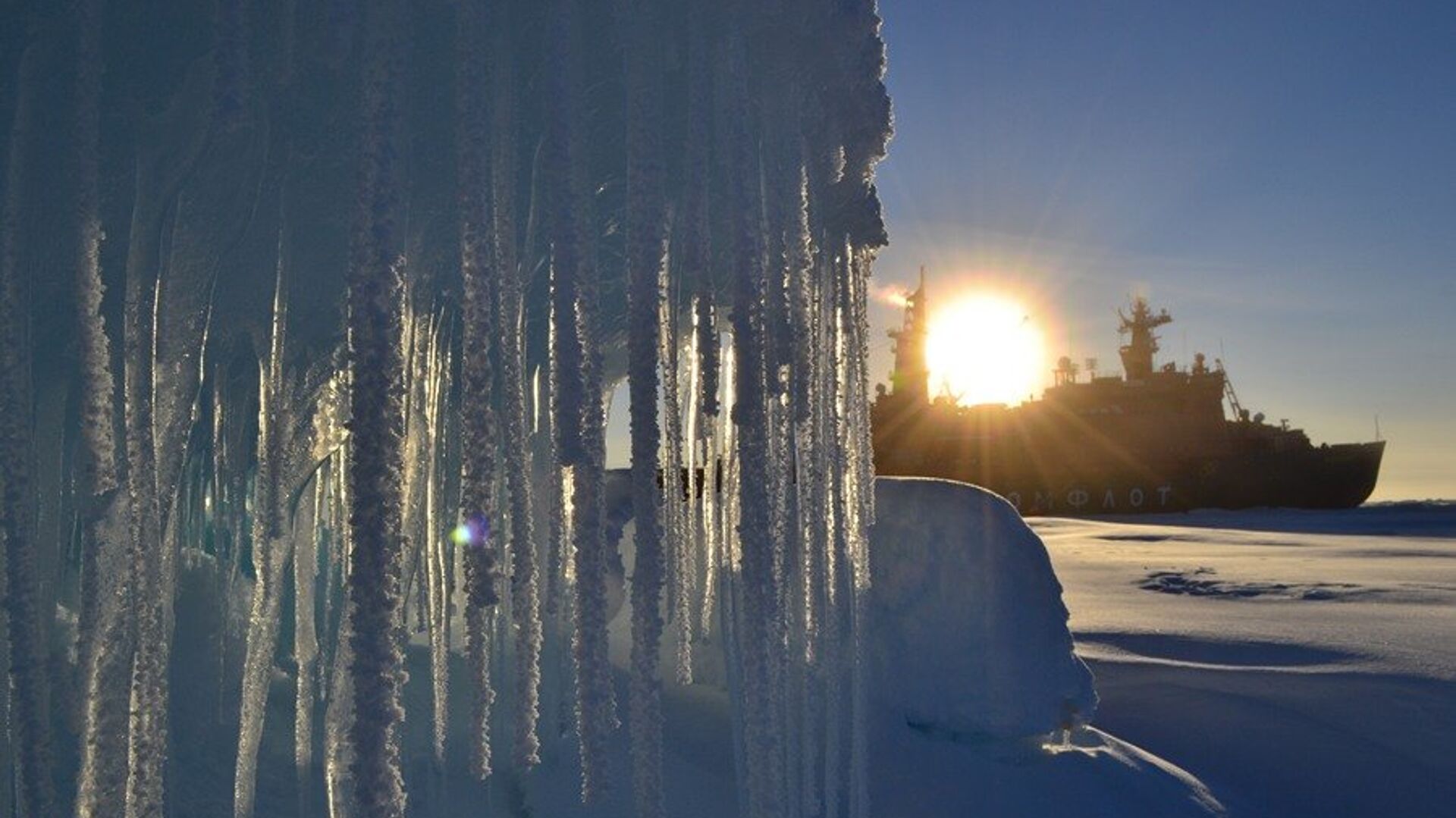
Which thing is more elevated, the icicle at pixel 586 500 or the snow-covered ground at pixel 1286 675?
the icicle at pixel 586 500

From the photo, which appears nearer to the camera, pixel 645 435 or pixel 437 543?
pixel 645 435

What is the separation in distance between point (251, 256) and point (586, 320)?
0.93 metres

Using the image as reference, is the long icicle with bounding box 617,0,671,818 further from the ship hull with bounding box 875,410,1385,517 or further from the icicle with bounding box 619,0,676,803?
the ship hull with bounding box 875,410,1385,517

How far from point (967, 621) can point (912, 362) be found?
31354 millimetres

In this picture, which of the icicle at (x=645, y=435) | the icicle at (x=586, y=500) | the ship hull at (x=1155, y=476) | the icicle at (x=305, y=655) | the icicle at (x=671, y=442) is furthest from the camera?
the ship hull at (x=1155, y=476)

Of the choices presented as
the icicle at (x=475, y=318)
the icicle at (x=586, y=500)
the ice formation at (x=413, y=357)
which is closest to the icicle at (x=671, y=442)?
the ice formation at (x=413, y=357)

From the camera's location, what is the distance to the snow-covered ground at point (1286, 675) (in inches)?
155

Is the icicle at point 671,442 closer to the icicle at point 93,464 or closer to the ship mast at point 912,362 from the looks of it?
the icicle at point 93,464

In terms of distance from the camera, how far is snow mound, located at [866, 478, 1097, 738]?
4.10 m

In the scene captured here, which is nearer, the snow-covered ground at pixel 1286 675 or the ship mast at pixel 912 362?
the snow-covered ground at pixel 1286 675

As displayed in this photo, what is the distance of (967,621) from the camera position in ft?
14.1

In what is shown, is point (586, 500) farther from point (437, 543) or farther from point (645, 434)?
point (437, 543)

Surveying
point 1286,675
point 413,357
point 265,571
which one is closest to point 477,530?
point 413,357

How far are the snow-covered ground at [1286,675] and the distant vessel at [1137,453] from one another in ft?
59.4
